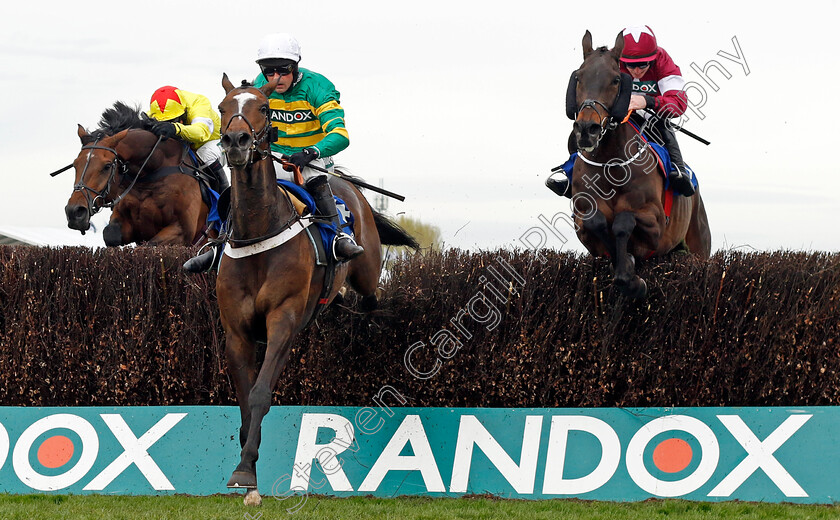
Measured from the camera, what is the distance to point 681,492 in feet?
20.6

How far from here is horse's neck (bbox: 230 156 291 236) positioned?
5.61 metres

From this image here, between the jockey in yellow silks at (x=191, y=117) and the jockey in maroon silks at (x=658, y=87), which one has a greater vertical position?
the jockey in maroon silks at (x=658, y=87)

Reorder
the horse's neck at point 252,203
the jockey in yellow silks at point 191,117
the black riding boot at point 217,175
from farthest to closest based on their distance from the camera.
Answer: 1. the black riding boot at point 217,175
2. the jockey in yellow silks at point 191,117
3. the horse's neck at point 252,203

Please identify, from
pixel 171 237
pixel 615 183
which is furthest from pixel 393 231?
pixel 171 237

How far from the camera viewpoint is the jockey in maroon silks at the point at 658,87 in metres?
7.35

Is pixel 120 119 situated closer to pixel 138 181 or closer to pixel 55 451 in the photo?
pixel 138 181

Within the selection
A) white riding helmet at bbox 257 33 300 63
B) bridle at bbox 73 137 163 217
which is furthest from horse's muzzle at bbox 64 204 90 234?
white riding helmet at bbox 257 33 300 63

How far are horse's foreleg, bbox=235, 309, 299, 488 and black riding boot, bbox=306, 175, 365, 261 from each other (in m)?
0.67

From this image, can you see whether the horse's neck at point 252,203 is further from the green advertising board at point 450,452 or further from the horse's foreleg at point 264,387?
the green advertising board at point 450,452

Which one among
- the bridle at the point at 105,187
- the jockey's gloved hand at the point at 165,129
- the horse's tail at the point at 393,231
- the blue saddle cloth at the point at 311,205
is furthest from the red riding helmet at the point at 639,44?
the bridle at the point at 105,187

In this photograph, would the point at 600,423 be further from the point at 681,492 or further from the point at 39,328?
the point at 39,328

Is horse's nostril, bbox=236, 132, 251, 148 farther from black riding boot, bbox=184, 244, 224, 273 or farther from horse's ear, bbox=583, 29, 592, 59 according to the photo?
horse's ear, bbox=583, 29, 592, 59

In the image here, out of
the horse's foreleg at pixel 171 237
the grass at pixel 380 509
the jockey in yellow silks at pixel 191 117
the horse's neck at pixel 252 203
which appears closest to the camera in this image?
the grass at pixel 380 509

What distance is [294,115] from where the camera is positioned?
22.5ft
